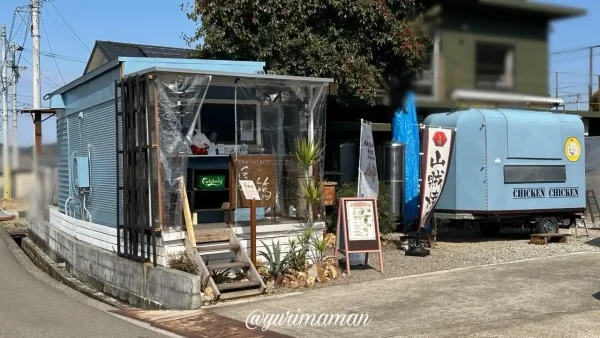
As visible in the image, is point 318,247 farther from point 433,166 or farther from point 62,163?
point 62,163

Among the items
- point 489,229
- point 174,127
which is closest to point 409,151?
point 489,229

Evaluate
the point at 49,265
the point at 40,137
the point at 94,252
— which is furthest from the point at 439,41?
the point at 40,137

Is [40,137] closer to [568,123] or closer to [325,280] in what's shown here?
[325,280]

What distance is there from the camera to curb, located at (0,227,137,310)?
1150 centimetres

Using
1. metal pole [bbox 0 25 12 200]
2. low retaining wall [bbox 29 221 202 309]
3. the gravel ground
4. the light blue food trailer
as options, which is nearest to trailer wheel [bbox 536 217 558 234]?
the light blue food trailer

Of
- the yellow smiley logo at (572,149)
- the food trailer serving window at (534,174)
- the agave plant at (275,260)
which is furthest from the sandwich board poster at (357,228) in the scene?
the yellow smiley logo at (572,149)

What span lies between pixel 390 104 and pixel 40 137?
35.0 feet

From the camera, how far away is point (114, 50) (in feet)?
Result: 74.6

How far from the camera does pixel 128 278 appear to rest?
10.9 metres

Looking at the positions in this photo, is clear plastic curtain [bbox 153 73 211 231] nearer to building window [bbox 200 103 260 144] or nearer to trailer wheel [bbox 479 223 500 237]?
building window [bbox 200 103 260 144]

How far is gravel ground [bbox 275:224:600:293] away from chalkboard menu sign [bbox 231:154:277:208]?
176 cm

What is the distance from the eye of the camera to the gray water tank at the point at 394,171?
629 inches

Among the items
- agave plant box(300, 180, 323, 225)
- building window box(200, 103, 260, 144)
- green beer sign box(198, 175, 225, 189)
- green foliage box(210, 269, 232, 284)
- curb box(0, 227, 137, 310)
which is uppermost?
building window box(200, 103, 260, 144)

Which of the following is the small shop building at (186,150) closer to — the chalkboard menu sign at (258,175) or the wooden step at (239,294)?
the chalkboard menu sign at (258,175)
